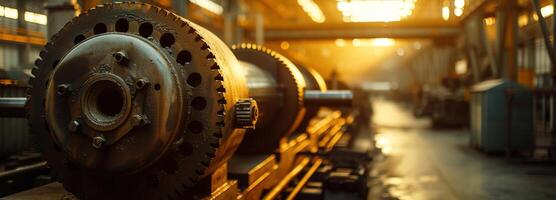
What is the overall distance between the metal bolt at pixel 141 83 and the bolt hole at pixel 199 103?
21 cm

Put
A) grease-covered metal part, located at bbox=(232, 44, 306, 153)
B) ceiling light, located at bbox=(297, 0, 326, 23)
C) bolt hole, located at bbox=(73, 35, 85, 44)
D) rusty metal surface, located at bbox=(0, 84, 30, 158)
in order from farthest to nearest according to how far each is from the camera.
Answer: ceiling light, located at bbox=(297, 0, 326, 23), rusty metal surface, located at bbox=(0, 84, 30, 158), grease-covered metal part, located at bbox=(232, 44, 306, 153), bolt hole, located at bbox=(73, 35, 85, 44)

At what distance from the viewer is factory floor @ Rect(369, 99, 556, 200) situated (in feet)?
13.9

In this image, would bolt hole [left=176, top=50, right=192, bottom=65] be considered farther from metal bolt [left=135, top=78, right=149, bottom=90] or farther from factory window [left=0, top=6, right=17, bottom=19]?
factory window [left=0, top=6, right=17, bottom=19]

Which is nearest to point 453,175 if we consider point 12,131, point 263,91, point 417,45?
point 263,91

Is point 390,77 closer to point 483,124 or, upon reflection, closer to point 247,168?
point 483,124

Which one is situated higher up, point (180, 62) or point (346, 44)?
point (346, 44)

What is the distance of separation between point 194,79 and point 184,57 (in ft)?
0.33

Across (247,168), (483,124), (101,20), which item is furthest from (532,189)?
(101,20)

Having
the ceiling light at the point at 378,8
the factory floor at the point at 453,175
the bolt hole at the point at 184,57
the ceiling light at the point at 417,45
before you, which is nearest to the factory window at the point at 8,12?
the bolt hole at the point at 184,57

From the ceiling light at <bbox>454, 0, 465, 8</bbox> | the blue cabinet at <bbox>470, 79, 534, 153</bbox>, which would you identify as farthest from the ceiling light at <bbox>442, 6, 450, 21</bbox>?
the blue cabinet at <bbox>470, 79, 534, 153</bbox>

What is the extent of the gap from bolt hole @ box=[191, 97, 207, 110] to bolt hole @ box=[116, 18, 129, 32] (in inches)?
17.3

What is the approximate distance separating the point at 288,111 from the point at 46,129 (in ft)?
6.01

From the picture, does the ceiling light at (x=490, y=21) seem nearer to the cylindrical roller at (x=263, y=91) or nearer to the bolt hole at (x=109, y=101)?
the cylindrical roller at (x=263, y=91)

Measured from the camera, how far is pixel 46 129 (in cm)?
190
